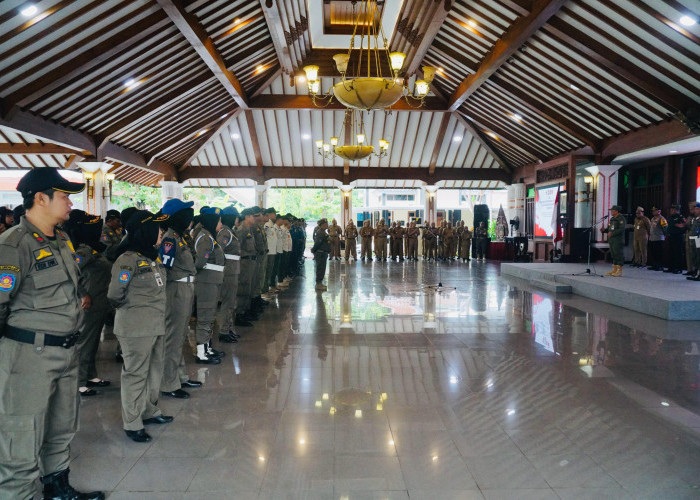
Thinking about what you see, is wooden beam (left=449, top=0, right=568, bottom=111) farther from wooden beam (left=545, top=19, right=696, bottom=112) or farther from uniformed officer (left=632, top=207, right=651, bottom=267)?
uniformed officer (left=632, top=207, right=651, bottom=267)

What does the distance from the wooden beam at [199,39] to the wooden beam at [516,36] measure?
520 cm

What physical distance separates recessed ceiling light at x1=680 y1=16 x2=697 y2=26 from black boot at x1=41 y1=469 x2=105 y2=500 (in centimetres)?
806

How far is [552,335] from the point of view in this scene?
17.7 feet

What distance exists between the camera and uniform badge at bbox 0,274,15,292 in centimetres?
183

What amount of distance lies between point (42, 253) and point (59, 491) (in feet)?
3.32

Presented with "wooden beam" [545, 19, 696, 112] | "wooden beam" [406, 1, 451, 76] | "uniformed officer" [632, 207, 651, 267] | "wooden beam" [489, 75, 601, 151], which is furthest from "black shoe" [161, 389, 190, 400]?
"uniformed officer" [632, 207, 651, 267]

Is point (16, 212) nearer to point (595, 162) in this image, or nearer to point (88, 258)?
point (88, 258)

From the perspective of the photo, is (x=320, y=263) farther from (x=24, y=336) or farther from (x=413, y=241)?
(x=413, y=241)

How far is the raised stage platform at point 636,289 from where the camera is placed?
243 inches

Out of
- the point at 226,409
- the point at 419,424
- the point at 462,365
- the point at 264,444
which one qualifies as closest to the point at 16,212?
the point at 226,409

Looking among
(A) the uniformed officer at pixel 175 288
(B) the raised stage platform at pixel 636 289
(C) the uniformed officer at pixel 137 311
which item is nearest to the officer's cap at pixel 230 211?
(A) the uniformed officer at pixel 175 288

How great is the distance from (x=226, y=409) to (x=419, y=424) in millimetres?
1217

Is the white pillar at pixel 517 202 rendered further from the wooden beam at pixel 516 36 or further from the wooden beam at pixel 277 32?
the wooden beam at pixel 277 32

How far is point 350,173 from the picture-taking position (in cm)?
1866
